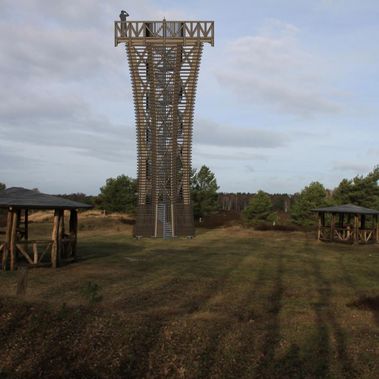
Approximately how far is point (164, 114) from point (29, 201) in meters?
17.6

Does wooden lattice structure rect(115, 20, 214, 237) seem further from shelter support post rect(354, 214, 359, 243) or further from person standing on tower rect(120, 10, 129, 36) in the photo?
shelter support post rect(354, 214, 359, 243)

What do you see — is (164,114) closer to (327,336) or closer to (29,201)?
(29,201)

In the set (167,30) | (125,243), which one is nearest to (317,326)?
(125,243)

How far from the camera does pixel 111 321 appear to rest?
1024cm

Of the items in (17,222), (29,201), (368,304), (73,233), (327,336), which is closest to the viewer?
(327,336)

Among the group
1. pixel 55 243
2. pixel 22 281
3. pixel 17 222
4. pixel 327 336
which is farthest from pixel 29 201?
pixel 327 336

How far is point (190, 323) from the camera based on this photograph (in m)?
10.3

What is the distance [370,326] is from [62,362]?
22.8ft

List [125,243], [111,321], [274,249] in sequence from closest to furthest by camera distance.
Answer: [111,321]
[274,249]
[125,243]

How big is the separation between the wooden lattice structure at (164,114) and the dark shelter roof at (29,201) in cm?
1444

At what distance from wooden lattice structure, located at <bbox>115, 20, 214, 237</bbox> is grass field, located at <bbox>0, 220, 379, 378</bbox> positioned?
48.9ft

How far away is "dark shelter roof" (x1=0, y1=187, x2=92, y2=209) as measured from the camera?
54.8 feet

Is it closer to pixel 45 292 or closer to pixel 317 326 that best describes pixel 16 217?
pixel 45 292

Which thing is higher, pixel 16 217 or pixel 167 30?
pixel 167 30
